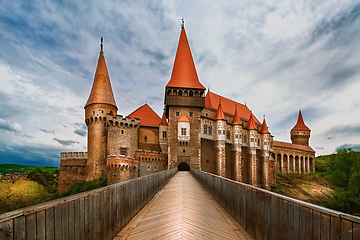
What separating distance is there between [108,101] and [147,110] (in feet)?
24.5

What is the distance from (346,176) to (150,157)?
88.5 feet

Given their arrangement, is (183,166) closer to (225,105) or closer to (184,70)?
(184,70)

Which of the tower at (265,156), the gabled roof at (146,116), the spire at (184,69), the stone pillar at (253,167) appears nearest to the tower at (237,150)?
the stone pillar at (253,167)

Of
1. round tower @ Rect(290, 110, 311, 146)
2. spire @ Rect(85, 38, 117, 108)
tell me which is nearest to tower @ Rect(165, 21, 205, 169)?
spire @ Rect(85, 38, 117, 108)

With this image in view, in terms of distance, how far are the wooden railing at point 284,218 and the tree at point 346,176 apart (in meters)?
30.0

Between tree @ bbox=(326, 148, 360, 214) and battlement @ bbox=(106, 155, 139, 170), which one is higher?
battlement @ bbox=(106, 155, 139, 170)

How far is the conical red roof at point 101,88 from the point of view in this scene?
103 ft

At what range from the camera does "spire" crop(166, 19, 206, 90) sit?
3553cm

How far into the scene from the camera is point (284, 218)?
350 cm

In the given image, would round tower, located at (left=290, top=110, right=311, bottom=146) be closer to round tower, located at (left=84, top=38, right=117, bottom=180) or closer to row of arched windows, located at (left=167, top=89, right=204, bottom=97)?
row of arched windows, located at (left=167, top=89, right=204, bottom=97)

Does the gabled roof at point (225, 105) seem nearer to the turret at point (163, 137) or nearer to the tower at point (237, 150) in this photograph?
the tower at point (237, 150)

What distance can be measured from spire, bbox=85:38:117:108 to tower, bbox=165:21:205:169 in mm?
8222

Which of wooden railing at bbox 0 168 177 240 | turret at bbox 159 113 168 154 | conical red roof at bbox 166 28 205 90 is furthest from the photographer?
conical red roof at bbox 166 28 205 90

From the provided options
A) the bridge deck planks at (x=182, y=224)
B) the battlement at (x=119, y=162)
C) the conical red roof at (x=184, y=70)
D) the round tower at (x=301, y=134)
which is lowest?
the battlement at (x=119, y=162)
